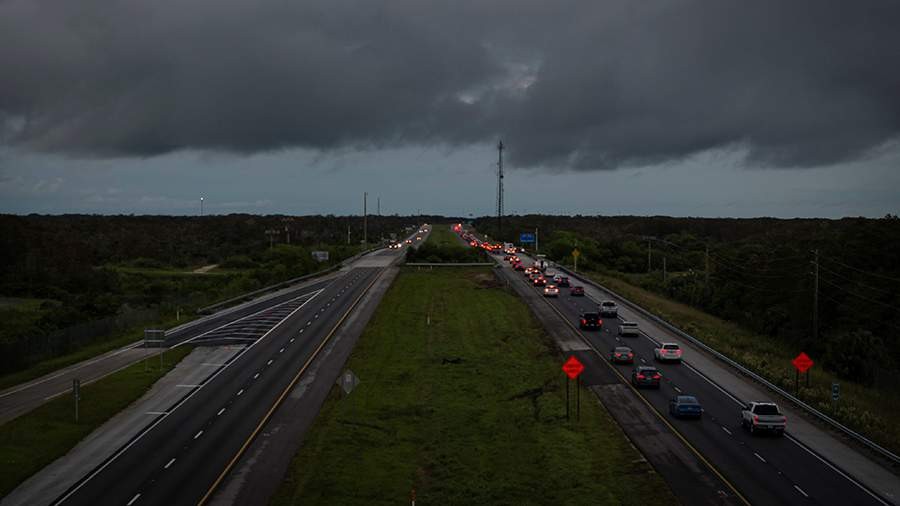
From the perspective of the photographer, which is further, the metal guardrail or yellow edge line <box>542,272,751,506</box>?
the metal guardrail

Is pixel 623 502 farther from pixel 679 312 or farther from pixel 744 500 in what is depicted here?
pixel 679 312

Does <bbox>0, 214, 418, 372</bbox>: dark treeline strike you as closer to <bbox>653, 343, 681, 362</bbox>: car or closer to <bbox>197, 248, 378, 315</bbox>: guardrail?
<bbox>197, 248, 378, 315</bbox>: guardrail

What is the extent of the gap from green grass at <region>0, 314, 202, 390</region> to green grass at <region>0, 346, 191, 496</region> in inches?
199

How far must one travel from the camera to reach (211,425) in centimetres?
3150

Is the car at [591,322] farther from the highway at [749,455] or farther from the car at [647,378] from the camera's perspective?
the car at [647,378]

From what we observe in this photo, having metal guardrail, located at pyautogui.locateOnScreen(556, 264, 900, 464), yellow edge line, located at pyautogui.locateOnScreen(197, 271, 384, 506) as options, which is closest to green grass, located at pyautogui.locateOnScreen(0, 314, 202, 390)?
yellow edge line, located at pyautogui.locateOnScreen(197, 271, 384, 506)

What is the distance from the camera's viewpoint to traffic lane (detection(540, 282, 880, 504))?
23125 mm

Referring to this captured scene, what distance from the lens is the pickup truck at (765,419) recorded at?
96.6ft

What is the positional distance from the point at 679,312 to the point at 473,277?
30.1 m

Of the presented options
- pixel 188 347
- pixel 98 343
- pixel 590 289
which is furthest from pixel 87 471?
pixel 590 289

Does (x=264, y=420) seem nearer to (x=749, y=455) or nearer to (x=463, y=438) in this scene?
(x=463, y=438)

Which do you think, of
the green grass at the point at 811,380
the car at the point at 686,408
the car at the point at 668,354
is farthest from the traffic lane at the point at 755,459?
the car at the point at 668,354

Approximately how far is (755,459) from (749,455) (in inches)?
18.5

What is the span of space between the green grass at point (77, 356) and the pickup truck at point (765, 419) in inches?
1480
